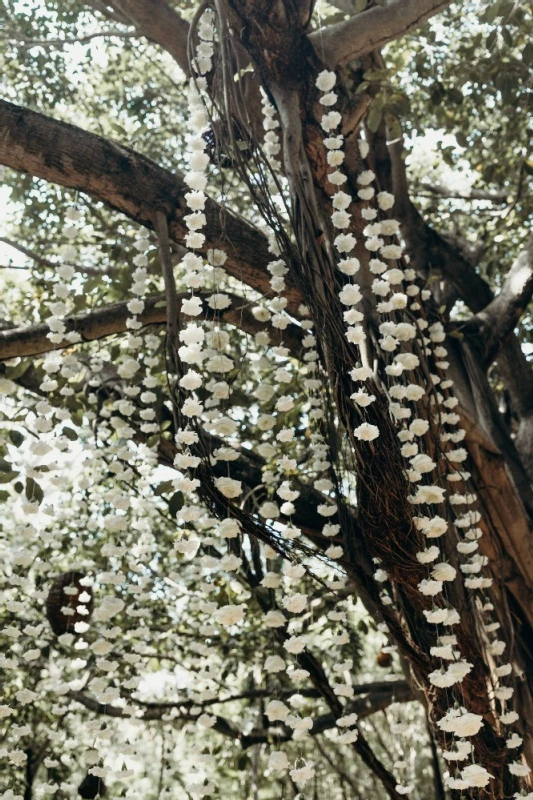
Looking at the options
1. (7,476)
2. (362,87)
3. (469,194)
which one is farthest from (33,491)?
(469,194)

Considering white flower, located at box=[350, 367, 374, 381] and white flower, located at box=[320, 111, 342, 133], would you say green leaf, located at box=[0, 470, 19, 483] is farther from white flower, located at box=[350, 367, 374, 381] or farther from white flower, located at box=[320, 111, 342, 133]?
white flower, located at box=[320, 111, 342, 133]

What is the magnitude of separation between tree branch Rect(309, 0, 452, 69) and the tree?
0.01 metres

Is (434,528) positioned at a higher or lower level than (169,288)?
lower

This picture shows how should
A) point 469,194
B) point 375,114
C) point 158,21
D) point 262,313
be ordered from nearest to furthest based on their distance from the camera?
point 262,313 → point 375,114 → point 158,21 → point 469,194

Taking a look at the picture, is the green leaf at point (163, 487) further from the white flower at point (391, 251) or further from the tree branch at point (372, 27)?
the tree branch at point (372, 27)

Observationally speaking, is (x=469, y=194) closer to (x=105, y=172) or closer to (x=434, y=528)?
(x=105, y=172)

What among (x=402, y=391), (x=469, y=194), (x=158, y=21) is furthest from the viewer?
(x=469, y=194)

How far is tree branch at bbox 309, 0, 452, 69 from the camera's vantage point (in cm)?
265

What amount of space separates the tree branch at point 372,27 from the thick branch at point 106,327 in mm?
892

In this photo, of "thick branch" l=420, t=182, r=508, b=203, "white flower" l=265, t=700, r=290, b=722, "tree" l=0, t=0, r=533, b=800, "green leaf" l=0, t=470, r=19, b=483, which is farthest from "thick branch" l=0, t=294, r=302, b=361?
"thick branch" l=420, t=182, r=508, b=203

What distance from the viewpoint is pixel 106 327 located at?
291cm

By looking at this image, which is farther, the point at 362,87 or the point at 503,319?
the point at 503,319

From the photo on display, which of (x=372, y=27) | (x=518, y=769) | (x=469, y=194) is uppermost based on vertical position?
(x=469, y=194)

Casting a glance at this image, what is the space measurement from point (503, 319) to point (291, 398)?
167 cm
